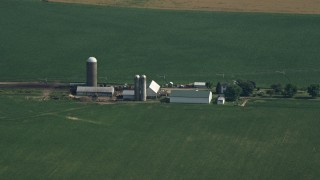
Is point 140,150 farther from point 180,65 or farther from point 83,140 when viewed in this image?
point 180,65

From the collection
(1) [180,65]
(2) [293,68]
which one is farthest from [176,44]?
(2) [293,68]

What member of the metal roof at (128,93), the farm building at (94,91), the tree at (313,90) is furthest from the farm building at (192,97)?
the tree at (313,90)

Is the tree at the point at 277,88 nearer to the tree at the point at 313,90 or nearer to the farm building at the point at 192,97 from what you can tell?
the tree at the point at 313,90

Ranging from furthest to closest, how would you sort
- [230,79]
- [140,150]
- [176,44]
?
[176,44] → [230,79] → [140,150]

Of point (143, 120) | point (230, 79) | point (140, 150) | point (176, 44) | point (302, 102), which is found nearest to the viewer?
point (140, 150)

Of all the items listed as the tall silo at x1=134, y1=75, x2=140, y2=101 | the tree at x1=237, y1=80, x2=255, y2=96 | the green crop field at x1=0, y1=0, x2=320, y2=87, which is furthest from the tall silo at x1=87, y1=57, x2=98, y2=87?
the tree at x1=237, y1=80, x2=255, y2=96

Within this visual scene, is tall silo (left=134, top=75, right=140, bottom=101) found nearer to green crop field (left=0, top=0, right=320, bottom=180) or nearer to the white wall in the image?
green crop field (left=0, top=0, right=320, bottom=180)

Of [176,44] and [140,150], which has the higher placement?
[176,44]

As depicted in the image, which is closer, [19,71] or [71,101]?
[71,101]
